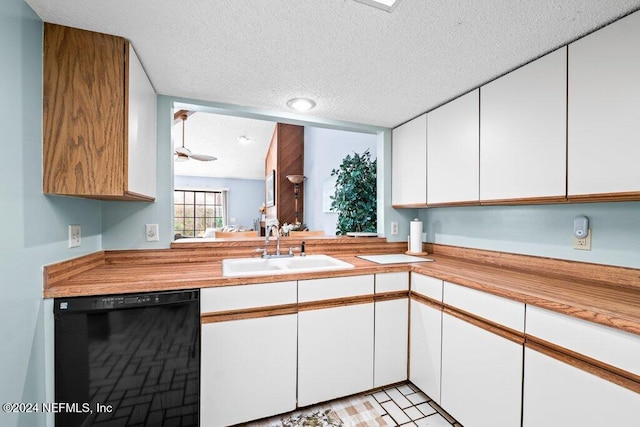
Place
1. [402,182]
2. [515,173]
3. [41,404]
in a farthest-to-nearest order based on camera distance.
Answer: [402,182] → [515,173] → [41,404]

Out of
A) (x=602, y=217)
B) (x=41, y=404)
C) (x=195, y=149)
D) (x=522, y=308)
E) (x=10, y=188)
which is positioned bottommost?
(x=41, y=404)

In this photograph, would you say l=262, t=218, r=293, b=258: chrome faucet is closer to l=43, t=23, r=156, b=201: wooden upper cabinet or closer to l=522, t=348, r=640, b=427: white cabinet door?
l=43, t=23, r=156, b=201: wooden upper cabinet

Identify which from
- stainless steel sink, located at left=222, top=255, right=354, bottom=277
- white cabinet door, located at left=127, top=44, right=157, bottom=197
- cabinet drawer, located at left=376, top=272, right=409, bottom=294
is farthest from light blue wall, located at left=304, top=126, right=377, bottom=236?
white cabinet door, located at left=127, top=44, right=157, bottom=197

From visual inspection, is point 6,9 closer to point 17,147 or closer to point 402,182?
point 17,147

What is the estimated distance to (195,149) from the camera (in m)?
6.53

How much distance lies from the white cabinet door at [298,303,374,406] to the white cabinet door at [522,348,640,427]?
81cm

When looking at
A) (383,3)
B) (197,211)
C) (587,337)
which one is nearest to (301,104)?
(383,3)

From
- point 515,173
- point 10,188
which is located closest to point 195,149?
point 10,188

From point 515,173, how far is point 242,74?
1617 millimetres

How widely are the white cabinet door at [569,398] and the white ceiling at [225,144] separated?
209 inches

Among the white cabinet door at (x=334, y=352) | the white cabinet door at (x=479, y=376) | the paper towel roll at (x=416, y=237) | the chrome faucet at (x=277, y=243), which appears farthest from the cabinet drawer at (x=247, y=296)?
the paper towel roll at (x=416, y=237)

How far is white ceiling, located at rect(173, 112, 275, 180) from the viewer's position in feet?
18.2

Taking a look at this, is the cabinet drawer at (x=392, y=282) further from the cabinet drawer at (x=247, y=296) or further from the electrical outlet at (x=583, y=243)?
the electrical outlet at (x=583, y=243)

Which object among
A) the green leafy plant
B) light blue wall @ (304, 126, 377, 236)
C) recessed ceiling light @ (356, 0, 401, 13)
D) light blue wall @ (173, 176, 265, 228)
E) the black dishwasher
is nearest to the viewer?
recessed ceiling light @ (356, 0, 401, 13)
